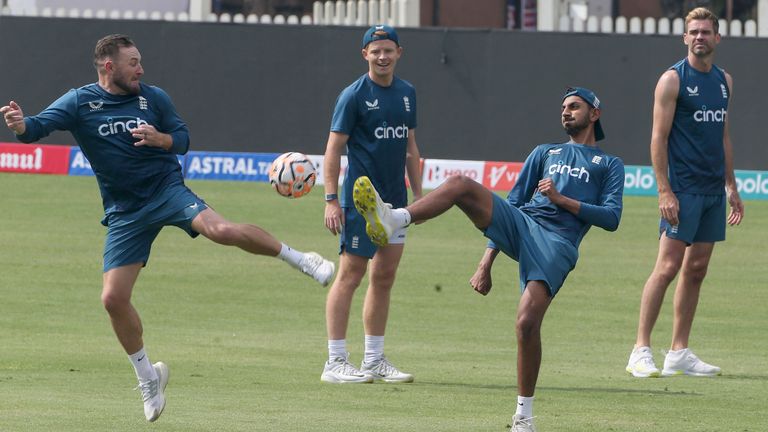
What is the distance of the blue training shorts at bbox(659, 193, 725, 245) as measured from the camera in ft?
38.7

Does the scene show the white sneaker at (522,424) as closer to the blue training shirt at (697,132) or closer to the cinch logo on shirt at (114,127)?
the cinch logo on shirt at (114,127)

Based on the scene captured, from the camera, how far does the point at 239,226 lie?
9.77m

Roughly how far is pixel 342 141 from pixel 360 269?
0.97m

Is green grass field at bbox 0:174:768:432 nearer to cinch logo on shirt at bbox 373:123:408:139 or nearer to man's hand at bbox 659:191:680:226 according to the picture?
man's hand at bbox 659:191:680:226

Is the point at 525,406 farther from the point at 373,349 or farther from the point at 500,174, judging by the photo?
the point at 500,174

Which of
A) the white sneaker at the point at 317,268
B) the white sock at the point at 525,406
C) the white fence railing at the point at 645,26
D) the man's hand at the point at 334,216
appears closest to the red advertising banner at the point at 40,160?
the white fence railing at the point at 645,26

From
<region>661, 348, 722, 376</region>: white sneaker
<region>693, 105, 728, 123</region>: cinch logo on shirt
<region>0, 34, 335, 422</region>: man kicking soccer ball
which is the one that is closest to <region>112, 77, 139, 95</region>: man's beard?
<region>0, 34, 335, 422</region>: man kicking soccer ball

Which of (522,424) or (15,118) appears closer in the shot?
(522,424)

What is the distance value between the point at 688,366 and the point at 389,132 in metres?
2.92

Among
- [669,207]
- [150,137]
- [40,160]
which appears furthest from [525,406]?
[40,160]

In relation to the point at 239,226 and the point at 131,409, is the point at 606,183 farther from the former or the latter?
the point at 131,409

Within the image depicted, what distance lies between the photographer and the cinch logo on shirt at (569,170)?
9812 millimetres

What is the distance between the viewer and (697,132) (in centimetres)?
1181

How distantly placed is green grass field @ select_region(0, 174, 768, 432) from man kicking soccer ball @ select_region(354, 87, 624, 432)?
0.77 metres
